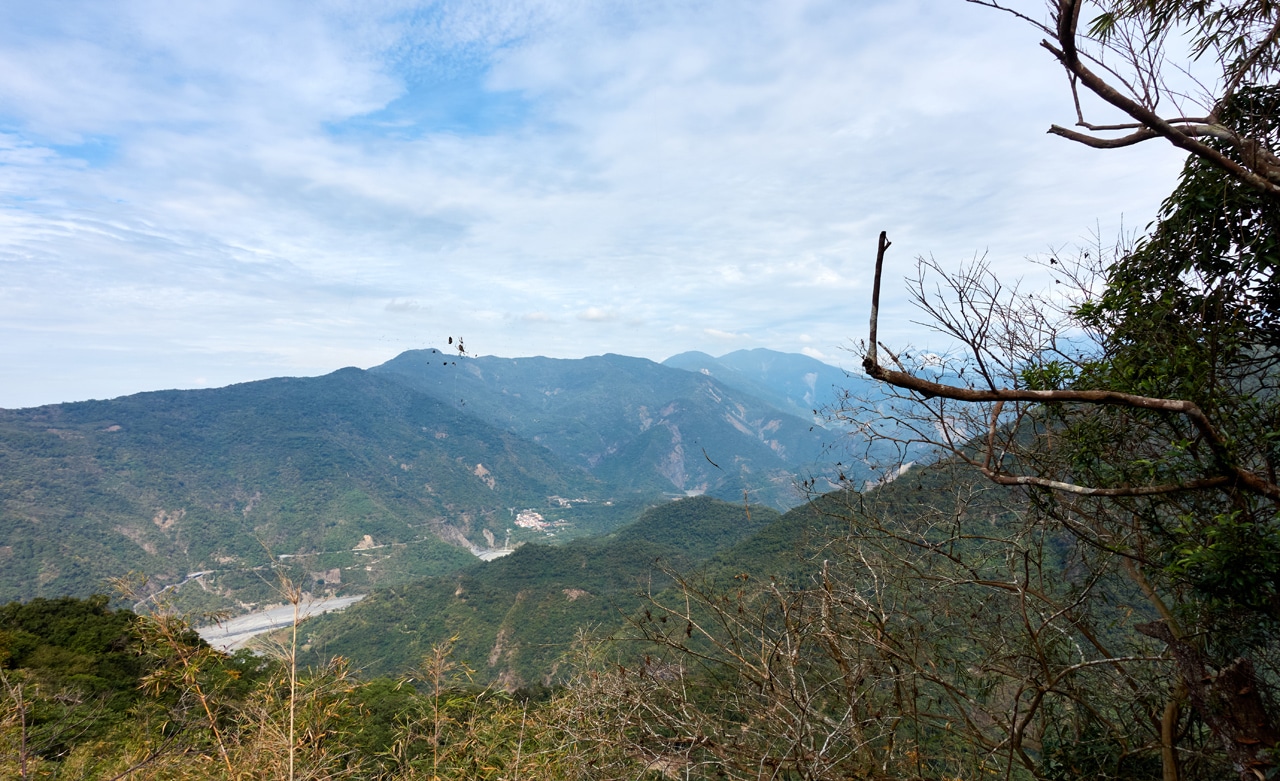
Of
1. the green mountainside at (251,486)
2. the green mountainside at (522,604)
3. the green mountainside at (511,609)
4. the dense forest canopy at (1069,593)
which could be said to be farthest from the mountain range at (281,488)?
the dense forest canopy at (1069,593)

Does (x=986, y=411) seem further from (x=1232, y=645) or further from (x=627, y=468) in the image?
(x=627, y=468)

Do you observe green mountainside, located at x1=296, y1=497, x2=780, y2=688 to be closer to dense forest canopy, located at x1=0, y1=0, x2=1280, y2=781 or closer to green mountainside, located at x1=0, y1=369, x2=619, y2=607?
green mountainside, located at x1=0, y1=369, x2=619, y2=607

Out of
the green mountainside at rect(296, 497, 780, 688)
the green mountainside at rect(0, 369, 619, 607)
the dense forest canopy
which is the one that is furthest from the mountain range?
the dense forest canopy

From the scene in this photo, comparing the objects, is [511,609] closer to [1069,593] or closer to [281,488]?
[1069,593]

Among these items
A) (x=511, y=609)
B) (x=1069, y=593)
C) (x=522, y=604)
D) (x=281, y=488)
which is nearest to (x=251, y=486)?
(x=281, y=488)

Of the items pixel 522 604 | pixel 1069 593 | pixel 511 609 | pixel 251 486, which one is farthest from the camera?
pixel 251 486

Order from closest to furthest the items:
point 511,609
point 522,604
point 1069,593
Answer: point 1069,593
point 522,604
point 511,609

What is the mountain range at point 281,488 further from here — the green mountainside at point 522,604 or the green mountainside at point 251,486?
the green mountainside at point 522,604
